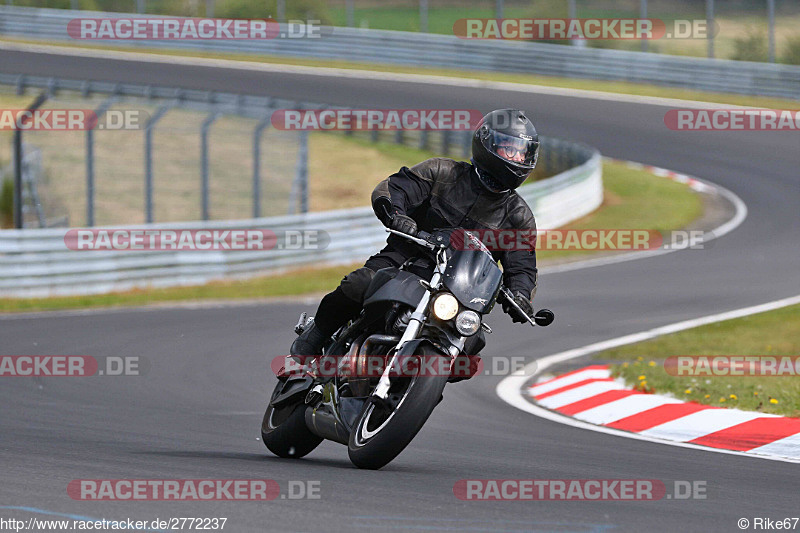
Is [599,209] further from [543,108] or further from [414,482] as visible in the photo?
[414,482]

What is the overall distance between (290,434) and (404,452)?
69 centimetres

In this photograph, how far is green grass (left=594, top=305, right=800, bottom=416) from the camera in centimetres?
983

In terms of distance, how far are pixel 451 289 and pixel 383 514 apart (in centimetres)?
152

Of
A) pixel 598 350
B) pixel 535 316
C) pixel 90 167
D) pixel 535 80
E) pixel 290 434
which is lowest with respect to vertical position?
pixel 535 80

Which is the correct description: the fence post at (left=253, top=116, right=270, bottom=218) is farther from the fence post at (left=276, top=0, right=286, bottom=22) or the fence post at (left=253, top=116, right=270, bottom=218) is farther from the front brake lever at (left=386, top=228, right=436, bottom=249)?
the fence post at (left=276, top=0, right=286, bottom=22)

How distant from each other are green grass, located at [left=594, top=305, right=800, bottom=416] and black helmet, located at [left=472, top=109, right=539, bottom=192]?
335 centimetres

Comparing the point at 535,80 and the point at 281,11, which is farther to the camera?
the point at 281,11

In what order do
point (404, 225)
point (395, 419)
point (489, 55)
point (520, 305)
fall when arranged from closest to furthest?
1. point (395, 419)
2. point (404, 225)
3. point (520, 305)
4. point (489, 55)

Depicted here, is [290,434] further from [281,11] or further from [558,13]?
[281,11]

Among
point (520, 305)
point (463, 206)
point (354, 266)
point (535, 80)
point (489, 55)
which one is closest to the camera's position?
point (520, 305)

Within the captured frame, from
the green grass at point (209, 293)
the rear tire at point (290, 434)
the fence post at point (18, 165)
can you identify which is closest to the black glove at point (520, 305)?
the rear tire at point (290, 434)

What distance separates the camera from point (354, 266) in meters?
19.8

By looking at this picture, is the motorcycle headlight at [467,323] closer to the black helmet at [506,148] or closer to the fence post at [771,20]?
the black helmet at [506,148]

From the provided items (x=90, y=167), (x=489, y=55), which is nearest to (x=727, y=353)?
(x=90, y=167)
